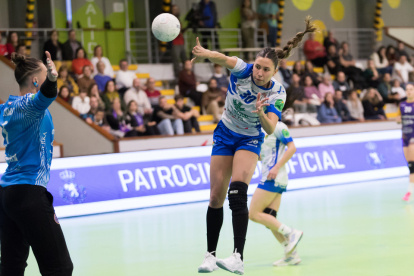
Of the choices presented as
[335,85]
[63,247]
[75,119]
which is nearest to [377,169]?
[335,85]

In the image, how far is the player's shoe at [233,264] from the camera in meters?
4.21

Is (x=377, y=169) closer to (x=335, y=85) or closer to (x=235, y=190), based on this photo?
(x=335, y=85)

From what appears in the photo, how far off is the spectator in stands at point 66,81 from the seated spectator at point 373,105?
8.24m

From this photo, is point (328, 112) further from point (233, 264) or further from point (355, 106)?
point (233, 264)

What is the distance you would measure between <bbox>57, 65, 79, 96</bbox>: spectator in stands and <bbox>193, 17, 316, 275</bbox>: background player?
784 centimetres

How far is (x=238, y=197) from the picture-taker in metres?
4.44

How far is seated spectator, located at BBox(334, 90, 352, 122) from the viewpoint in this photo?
1494 cm

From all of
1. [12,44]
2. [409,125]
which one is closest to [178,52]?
[12,44]

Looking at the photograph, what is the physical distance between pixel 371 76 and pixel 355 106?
2.21 m

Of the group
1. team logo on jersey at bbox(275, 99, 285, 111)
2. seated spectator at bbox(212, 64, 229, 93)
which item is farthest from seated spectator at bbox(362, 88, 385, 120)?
team logo on jersey at bbox(275, 99, 285, 111)

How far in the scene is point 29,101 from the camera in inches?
129

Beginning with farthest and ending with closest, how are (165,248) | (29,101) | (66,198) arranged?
1. (66,198)
2. (165,248)
3. (29,101)

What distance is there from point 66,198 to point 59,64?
14.4ft

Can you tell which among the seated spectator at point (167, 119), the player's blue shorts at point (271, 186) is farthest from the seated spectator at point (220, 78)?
the player's blue shorts at point (271, 186)
